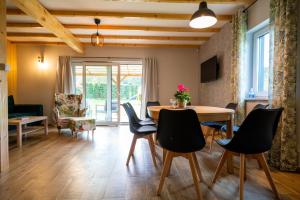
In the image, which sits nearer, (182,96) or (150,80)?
(182,96)

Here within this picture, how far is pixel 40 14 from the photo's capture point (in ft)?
9.78

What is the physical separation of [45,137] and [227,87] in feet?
12.9

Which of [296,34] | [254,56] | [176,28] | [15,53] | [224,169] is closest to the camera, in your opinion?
[296,34]

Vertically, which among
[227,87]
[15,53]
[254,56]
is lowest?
[227,87]

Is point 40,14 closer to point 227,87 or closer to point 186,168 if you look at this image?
point 186,168

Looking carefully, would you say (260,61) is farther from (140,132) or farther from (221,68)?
(140,132)

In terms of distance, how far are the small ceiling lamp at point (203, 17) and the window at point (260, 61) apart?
128 centimetres

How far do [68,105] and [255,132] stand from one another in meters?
4.37

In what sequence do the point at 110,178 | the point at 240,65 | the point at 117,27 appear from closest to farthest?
the point at 110,178 < the point at 240,65 < the point at 117,27

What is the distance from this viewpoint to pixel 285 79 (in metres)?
2.22

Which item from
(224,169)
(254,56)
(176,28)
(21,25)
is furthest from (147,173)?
(21,25)

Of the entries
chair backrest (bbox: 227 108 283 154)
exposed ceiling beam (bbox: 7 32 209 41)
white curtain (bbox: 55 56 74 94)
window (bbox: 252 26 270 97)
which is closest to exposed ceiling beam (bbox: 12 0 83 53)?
exposed ceiling beam (bbox: 7 32 209 41)

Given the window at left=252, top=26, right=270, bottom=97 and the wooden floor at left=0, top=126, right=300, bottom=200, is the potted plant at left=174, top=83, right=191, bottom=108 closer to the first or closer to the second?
the wooden floor at left=0, top=126, right=300, bottom=200

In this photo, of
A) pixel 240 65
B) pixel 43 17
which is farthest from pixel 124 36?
pixel 240 65
